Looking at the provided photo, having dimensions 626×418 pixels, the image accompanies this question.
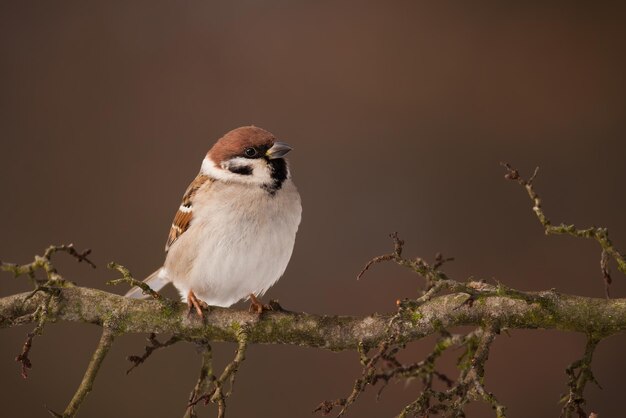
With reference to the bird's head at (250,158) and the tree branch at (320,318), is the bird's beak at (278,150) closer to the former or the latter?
the bird's head at (250,158)

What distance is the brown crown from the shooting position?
1.76m

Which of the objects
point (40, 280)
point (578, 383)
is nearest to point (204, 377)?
point (40, 280)

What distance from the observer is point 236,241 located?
1767mm

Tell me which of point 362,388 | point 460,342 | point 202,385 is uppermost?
point 460,342

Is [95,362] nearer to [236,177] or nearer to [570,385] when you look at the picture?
[236,177]

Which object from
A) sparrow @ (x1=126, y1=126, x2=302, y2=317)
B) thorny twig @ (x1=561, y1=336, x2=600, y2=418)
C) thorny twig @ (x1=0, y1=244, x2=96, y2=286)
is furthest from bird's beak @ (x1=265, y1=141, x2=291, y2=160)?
thorny twig @ (x1=561, y1=336, x2=600, y2=418)

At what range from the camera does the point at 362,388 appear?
46.5 inches

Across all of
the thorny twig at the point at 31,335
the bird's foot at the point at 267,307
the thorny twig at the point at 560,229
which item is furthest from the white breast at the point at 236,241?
the thorny twig at the point at 560,229

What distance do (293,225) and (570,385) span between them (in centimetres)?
79

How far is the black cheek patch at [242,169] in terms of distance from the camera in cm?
182

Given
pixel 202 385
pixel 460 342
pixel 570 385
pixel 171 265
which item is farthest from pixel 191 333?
pixel 570 385

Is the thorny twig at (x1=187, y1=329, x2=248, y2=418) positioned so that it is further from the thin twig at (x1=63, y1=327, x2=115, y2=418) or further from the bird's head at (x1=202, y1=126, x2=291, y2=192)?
the bird's head at (x1=202, y1=126, x2=291, y2=192)

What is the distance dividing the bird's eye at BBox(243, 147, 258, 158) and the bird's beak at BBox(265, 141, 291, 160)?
0.03 metres

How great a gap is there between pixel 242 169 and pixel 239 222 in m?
0.14
